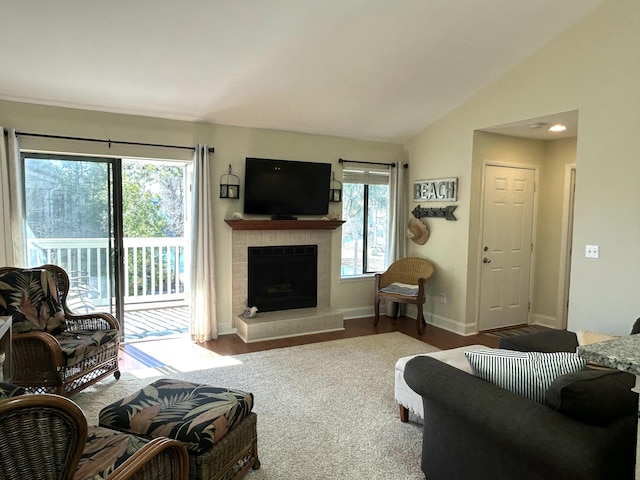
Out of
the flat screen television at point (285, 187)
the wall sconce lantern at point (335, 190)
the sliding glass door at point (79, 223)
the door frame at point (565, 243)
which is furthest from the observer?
the wall sconce lantern at point (335, 190)

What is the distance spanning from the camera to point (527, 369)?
1754 mm

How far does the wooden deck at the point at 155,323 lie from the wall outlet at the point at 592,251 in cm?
433

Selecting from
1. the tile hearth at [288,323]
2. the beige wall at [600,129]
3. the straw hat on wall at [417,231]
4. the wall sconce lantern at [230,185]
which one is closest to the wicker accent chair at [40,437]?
the tile hearth at [288,323]

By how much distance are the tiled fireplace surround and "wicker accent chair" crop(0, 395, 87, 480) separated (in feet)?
11.1

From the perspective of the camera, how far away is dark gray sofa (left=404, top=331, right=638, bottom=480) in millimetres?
1359

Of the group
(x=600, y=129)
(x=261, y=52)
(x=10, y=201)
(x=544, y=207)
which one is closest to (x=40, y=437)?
(x=261, y=52)

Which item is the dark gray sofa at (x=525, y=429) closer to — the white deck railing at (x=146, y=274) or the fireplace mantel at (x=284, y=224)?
the fireplace mantel at (x=284, y=224)

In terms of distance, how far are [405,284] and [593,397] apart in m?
3.91

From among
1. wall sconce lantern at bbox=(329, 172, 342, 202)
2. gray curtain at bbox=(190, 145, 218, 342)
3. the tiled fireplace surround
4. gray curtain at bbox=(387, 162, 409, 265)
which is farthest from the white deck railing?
gray curtain at bbox=(387, 162, 409, 265)

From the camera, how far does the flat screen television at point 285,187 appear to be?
475 centimetres

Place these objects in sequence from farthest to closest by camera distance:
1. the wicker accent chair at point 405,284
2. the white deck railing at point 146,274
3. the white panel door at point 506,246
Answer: the white panel door at point 506,246 → the wicker accent chair at point 405,284 → the white deck railing at point 146,274

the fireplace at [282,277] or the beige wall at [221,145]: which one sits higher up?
the beige wall at [221,145]

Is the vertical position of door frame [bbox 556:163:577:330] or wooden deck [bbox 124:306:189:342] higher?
door frame [bbox 556:163:577:330]

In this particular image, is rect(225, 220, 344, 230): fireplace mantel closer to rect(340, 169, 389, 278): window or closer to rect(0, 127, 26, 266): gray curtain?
rect(340, 169, 389, 278): window
